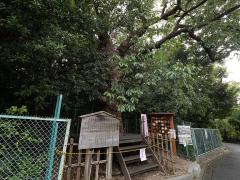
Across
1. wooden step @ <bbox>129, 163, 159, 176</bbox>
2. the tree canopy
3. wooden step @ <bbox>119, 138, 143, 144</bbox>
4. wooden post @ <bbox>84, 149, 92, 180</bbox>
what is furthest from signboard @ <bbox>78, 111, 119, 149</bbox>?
wooden step @ <bbox>129, 163, 159, 176</bbox>

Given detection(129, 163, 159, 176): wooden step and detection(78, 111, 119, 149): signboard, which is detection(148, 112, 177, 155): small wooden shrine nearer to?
detection(129, 163, 159, 176): wooden step

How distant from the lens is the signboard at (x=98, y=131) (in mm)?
4219

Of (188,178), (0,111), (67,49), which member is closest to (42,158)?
(0,111)

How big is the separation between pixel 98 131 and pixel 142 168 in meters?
1.98

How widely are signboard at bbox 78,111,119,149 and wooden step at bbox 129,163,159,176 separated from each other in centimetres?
99

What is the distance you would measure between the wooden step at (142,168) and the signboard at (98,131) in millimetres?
989

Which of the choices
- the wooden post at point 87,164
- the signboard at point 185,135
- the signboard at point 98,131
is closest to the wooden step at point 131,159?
Result: the signboard at point 98,131

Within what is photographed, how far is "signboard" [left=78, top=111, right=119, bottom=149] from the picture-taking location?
13.8ft

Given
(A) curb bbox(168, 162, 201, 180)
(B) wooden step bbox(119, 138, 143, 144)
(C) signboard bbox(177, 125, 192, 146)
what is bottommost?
(A) curb bbox(168, 162, 201, 180)

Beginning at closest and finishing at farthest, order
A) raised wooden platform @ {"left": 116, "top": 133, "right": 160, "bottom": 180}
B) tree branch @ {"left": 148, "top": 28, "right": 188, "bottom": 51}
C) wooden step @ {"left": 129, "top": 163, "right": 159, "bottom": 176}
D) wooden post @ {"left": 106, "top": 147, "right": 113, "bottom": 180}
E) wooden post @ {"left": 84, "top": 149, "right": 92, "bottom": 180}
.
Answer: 1. wooden post @ {"left": 84, "top": 149, "right": 92, "bottom": 180}
2. wooden post @ {"left": 106, "top": 147, "right": 113, "bottom": 180}
3. raised wooden platform @ {"left": 116, "top": 133, "right": 160, "bottom": 180}
4. wooden step @ {"left": 129, "top": 163, "right": 159, "bottom": 176}
5. tree branch @ {"left": 148, "top": 28, "right": 188, "bottom": 51}

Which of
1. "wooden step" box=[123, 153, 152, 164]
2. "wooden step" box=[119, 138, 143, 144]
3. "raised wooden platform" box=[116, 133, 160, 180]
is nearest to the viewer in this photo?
"raised wooden platform" box=[116, 133, 160, 180]

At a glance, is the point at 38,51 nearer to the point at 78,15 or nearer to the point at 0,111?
the point at 78,15

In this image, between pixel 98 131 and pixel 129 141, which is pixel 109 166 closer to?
Answer: pixel 98 131

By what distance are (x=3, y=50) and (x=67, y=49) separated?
1.58m
